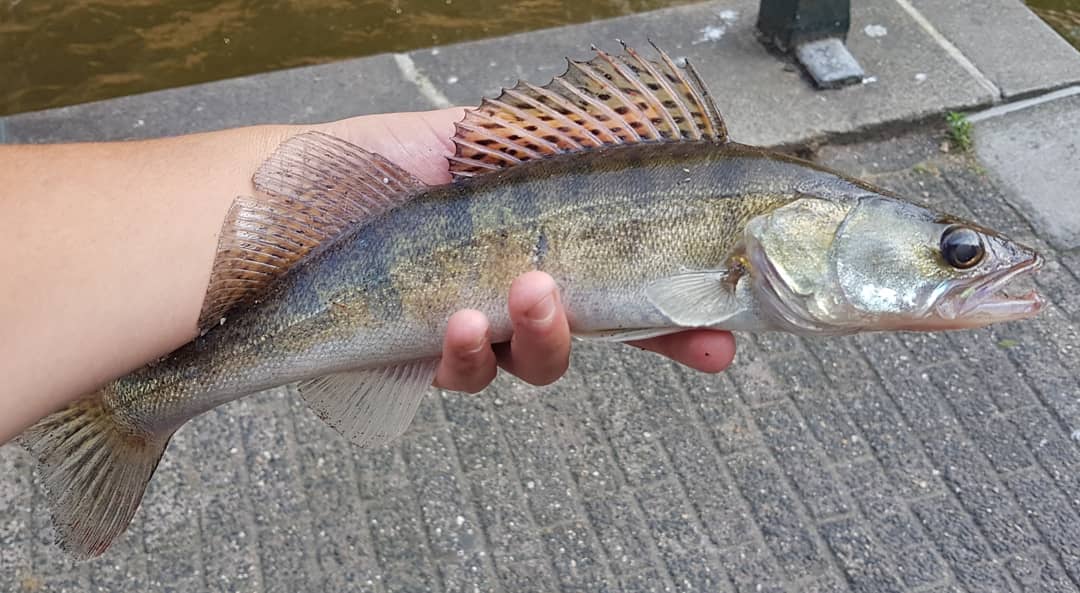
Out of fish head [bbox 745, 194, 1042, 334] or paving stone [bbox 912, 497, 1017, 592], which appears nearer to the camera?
fish head [bbox 745, 194, 1042, 334]

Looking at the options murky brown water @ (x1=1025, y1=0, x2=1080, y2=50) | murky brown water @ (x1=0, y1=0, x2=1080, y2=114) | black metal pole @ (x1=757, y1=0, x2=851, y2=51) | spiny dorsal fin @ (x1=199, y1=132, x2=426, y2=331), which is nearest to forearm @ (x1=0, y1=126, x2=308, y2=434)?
spiny dorsal fin @ (x1=199, y1=132, x2=426, y2=331)

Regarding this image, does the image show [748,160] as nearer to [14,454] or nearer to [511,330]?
[511,330]

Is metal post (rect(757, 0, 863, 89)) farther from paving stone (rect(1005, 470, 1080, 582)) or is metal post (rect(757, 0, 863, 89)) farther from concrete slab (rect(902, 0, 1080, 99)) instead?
paving stone (rect(1005, 470, 1080, 582))

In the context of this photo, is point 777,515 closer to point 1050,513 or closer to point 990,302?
point 1050,513

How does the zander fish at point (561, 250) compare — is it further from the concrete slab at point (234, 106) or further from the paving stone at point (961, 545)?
the concrete slab at point (234, 106)

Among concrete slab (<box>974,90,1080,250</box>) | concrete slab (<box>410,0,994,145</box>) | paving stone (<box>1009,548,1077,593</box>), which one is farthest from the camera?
concrete slab (<box>410,0,994,145</box>)

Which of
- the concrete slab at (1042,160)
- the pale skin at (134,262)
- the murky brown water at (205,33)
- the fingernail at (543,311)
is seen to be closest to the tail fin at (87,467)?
the pale skin at (134,262)

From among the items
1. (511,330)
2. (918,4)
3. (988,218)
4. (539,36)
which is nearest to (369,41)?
(539,36)
